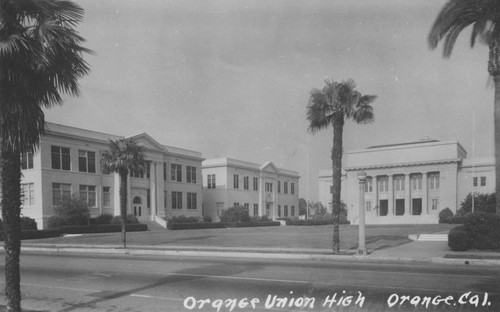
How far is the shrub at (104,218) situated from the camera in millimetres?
47469

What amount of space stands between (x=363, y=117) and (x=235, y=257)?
30.1 feet

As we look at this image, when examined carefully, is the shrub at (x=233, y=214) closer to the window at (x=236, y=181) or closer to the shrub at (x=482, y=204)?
the window at (x=236, y=181)

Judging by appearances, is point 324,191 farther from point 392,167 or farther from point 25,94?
point 25,94

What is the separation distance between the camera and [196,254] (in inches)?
Answer: 943

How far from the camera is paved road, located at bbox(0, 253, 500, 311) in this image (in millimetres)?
9531

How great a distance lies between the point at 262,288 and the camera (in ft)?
38.3

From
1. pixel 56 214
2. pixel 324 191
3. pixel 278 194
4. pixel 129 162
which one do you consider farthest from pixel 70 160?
pixel 324 191

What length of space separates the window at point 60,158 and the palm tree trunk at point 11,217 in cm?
4169

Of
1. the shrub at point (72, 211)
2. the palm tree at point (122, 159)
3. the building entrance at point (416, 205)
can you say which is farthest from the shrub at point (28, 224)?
the building entrance at point (416, 205)

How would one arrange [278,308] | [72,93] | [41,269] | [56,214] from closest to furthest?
[72,93] < [278,308] < [41,269] < [56,214]

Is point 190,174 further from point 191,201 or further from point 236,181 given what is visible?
point 236,181

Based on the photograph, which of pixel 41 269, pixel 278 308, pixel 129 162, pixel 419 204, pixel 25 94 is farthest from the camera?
pixel 419 204

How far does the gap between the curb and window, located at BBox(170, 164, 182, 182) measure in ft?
111

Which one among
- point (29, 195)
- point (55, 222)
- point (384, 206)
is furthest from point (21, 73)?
point (384, 206)
